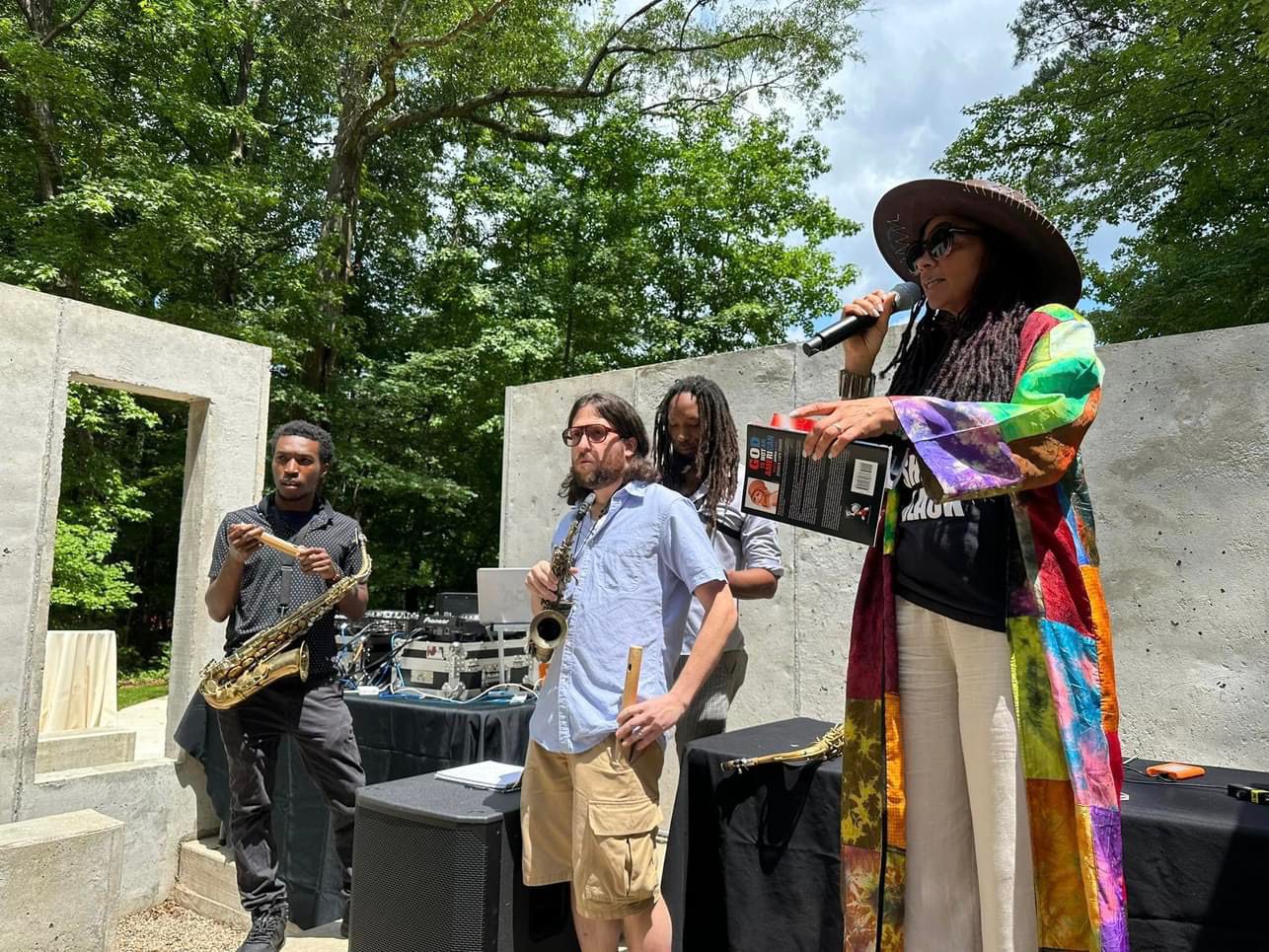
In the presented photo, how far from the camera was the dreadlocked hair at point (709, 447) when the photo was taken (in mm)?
2996

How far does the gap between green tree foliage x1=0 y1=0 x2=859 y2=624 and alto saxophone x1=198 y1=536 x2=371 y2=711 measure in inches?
353

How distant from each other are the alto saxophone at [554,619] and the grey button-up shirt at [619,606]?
0.9 inches

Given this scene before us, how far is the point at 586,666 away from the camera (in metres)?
2.17

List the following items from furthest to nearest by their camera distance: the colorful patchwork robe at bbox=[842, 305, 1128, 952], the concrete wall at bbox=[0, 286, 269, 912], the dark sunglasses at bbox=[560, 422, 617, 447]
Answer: the concrete wall at bbox=[0, 286, 269, 912] < the dark sunglasses at bbox=[560, 422, 617, 447] < the colorful patchwork robe at bbox=[842, 305, 1128, 952]

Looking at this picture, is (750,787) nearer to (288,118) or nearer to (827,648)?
(827,648)

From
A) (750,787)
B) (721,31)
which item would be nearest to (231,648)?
(750,787)

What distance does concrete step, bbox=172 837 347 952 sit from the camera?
4422 millimetres

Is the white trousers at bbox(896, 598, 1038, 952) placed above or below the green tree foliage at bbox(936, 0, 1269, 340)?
below

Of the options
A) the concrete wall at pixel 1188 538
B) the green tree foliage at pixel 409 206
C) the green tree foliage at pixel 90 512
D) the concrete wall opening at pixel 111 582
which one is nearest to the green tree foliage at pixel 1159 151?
the green tree foliage at pixel 409 206

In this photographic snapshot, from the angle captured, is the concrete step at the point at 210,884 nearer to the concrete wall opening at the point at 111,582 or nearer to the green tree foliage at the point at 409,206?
the concrete wall opening at the point at 111,582

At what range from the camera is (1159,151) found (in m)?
10.4

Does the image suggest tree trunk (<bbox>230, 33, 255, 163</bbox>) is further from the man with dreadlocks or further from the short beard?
the short beard

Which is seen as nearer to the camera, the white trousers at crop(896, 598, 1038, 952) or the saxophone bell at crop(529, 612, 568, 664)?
the white trousers at crop(896, 598, 1038, 952)

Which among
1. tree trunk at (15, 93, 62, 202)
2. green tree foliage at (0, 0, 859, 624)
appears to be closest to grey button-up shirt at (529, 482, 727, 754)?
green tree foliage at (0, 0, 859, 624)
